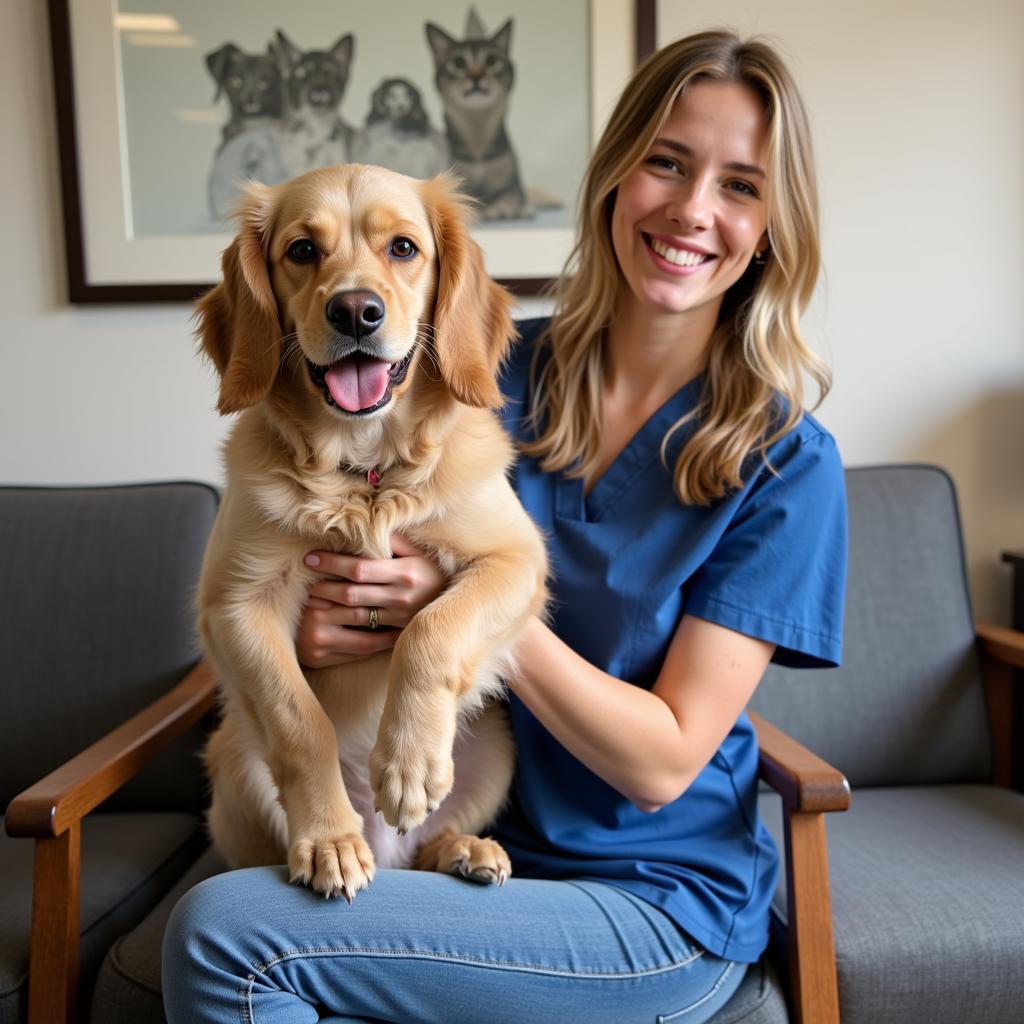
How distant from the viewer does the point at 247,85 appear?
2121 millimetres

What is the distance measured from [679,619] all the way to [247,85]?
1.60 meters

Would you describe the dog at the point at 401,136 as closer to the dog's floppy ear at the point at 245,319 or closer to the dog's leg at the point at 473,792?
the dog's floppy ear at the point at 245,319

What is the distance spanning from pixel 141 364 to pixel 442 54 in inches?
39.1

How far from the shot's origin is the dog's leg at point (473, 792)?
1292 millimetres

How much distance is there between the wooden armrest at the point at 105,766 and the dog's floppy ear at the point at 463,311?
0.76 m

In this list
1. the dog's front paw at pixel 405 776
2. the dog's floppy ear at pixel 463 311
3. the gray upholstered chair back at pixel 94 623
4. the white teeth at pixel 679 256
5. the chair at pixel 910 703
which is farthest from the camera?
the gray upholstered chair back at pixel 94 623

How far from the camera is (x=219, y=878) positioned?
3.65ft

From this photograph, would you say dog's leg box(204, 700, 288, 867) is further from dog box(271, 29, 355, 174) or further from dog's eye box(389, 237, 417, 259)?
dog box(271, 29, 355, 174)

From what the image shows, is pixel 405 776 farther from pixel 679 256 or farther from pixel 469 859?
pixel 679 256

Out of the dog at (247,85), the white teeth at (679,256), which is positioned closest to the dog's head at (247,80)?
the dog at (247,85)

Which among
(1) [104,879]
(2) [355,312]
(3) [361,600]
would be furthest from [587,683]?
(1) [104,879]

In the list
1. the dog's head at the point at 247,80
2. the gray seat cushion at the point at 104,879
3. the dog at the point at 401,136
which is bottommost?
the gray seat cushion at the point at 104,879

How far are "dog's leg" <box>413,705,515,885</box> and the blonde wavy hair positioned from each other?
41 centimetres

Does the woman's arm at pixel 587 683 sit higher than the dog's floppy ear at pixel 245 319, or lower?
lower
